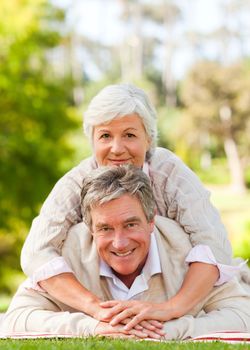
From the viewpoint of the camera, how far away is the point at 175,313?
4.31 meters

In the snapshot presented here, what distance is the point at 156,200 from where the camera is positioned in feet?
15.8

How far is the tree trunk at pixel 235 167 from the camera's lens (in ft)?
145

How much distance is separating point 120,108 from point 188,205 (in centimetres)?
64

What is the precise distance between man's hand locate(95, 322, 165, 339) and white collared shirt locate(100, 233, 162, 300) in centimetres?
31

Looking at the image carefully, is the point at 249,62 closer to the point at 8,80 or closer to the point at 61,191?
the point at 8,80

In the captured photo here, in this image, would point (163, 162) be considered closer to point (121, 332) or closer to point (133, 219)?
point (133, 219)

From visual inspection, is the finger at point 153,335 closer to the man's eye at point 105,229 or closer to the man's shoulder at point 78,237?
the man's eye at point 105,229

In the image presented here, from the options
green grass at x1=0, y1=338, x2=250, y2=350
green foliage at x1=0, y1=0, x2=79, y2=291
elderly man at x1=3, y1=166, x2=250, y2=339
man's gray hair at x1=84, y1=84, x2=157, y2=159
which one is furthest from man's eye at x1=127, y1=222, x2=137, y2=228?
green foliage at x1=0, y1=0, x2=79, y2=291

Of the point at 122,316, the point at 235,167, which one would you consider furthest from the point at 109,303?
the point at 235,167

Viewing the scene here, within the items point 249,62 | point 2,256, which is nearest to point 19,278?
point 2,256

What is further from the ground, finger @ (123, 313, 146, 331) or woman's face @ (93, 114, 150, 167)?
woman's face @ (93, 114, 150, 167)

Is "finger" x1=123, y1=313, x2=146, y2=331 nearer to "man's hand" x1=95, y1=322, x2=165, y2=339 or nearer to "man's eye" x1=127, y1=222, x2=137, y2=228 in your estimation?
"man's hand" x1=95, y1=322, x2=165, y2=339

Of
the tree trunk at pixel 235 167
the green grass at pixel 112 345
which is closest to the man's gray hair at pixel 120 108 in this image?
the green grass at pixel 112 345

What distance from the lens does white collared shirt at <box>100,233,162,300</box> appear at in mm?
4473
